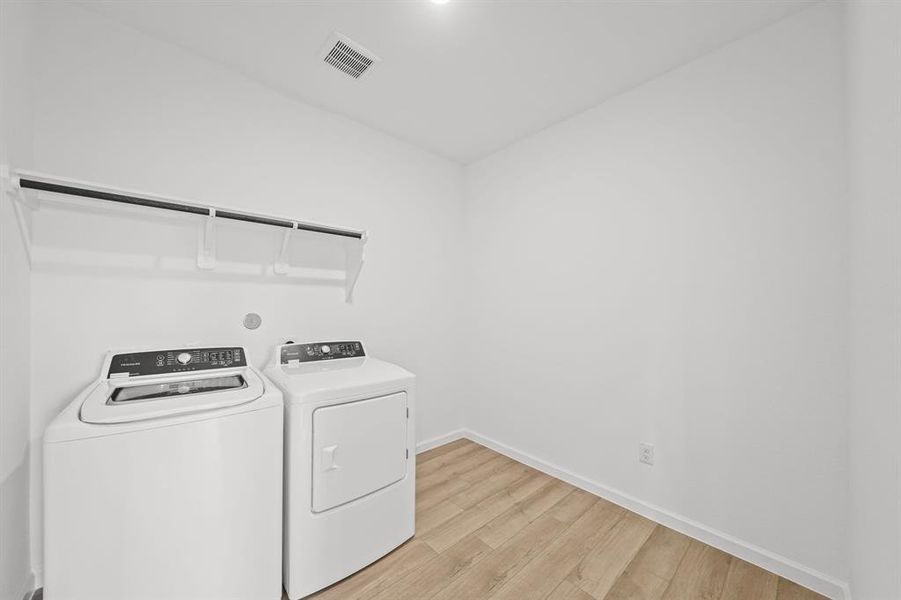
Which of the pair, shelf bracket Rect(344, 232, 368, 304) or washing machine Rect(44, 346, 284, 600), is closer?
washing machine Rect(44, 346, 284, 600)

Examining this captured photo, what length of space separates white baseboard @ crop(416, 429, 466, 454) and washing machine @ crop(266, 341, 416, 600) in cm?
95

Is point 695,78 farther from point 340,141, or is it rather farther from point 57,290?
point 57,290

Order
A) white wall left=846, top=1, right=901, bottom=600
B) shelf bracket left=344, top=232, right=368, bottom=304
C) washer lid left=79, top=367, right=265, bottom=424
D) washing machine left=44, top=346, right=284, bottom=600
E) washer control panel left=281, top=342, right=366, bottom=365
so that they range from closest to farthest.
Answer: white wall left=846, top=1, right=901, bottom=600, washing machine left=44, top=346, right=284, bottom=600, washer lid left=79, top=367, right=265, bottom=424, washer control panel left=281, top=342, right=366, bottom=365, shelf bracket left=344, top=232, right=368, bottom=304

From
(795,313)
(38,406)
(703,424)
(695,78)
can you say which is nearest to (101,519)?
(38,406)

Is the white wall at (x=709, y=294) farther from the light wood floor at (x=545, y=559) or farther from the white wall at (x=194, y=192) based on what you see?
the white wall at (x=194, y=192)

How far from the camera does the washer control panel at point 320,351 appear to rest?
185 centimetres

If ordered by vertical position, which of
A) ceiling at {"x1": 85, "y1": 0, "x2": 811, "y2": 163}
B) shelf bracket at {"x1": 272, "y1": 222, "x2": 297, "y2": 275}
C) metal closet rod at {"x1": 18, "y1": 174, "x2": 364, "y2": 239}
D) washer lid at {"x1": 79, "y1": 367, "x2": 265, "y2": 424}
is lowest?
washer lid at {"x1": 79, "y1": 367, "x2": 265, "y2": 424}

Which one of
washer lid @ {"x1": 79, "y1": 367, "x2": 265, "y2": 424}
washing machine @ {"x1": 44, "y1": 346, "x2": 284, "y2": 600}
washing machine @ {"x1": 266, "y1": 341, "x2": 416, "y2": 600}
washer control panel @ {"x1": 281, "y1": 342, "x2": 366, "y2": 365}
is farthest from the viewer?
washer control panel @ {"x1": 281, "y1": 342, "x2": 366, "y2": 365}

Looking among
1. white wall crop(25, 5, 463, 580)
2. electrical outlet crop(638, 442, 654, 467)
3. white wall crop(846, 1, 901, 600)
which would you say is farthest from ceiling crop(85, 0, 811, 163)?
electrical outlet crop(638, 442, 654, 467)

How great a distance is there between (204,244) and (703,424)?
2747mm

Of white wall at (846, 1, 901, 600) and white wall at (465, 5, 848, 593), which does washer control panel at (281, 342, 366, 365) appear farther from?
white wall at (846, 1, 901, 600)

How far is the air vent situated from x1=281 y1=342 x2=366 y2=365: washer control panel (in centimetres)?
157

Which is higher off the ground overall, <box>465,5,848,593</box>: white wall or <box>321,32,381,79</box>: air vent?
<box>321,32,381,79</box>: air vent

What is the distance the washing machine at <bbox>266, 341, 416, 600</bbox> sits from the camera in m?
1.35
